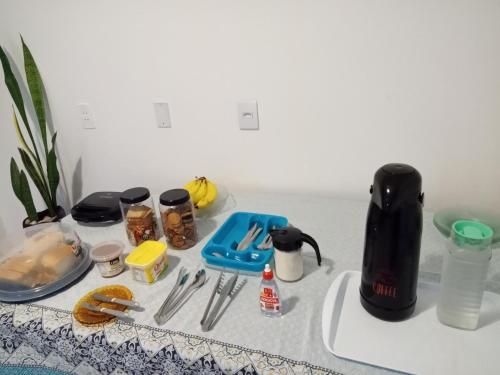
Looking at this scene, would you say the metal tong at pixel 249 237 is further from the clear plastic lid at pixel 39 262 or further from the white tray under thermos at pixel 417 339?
the clear plastic lid at pixel 39 262

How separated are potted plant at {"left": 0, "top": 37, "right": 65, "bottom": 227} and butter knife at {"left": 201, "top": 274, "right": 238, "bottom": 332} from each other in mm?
1093

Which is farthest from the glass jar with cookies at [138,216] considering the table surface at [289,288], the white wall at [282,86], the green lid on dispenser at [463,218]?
the green lid on dispenser at [463,218]

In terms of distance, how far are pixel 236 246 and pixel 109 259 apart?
32 cm

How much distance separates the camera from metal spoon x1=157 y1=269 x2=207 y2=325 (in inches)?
28.5

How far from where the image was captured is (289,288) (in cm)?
78

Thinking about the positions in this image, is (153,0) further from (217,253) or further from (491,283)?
(491,283)

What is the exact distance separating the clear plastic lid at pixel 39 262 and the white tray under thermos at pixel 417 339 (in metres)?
0.63

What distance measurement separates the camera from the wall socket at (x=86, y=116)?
140 cm

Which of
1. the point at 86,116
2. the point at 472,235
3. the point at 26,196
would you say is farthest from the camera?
the point at 26,196

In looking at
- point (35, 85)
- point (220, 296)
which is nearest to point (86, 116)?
point (35, 85)

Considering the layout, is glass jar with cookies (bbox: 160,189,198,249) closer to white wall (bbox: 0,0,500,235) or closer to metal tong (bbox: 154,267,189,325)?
metal tong (bbox: 154,267,189,325)

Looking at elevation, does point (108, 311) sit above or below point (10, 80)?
below

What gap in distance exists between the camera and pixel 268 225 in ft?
3.27

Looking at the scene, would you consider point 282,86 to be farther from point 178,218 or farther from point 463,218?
point 463,218
